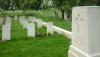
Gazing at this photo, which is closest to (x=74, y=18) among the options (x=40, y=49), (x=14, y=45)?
(x=40, y=49)

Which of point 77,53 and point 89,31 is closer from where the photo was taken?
point 89,31

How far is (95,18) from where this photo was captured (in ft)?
14.8

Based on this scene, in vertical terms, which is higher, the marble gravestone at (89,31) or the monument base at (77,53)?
the marble gravestone at (89,31)

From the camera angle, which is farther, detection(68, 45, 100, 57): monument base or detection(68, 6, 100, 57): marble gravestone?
detection(68, 45, 100, 57): monument base

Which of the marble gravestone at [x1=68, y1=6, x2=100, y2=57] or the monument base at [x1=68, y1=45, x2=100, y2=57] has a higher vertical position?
the marble gravestone at [x1=68, y1=6, x2=100, y2=57]

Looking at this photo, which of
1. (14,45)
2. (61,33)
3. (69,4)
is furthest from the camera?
(69,4)

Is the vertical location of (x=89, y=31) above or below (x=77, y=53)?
above

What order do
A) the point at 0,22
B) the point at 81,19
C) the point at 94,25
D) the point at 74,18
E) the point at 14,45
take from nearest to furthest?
the point at 94,25, the point at 81,19, the point at 74,18, the point at 14,45, the point at 0,22

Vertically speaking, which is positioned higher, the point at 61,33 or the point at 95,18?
the point at 95,18

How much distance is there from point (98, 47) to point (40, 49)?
118 inches

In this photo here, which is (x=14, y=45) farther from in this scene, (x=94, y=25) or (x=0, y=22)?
(x=0, y=22)

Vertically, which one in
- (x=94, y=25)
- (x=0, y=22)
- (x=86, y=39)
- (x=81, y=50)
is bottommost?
(x=0, y=22)

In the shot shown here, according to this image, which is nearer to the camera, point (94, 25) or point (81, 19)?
point (94, 25)

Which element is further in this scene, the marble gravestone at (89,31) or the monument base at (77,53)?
the monument base at (77,53)
